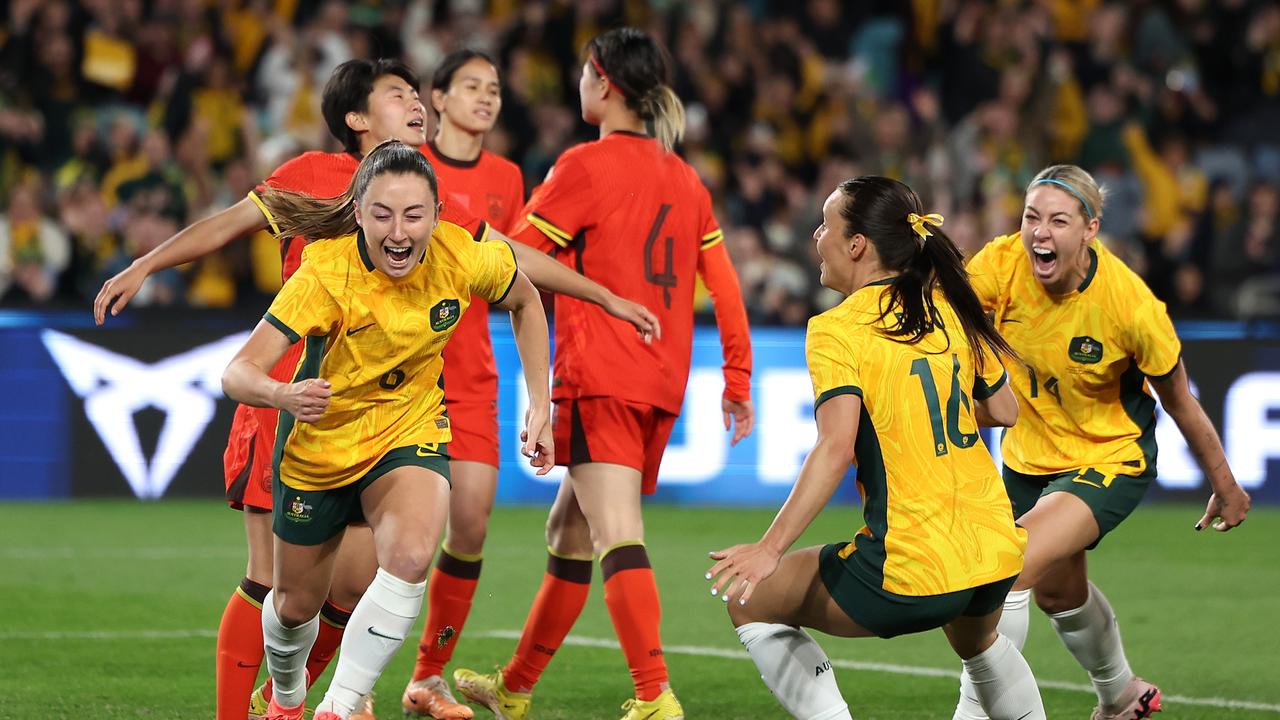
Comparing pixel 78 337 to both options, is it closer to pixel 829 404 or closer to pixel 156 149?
pixel 156 149

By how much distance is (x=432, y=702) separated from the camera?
19.8ft

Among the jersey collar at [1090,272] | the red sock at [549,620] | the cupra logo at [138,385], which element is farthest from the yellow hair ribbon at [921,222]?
the cupra logo at [138,385]

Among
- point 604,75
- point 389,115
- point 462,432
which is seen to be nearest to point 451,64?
point 604,75

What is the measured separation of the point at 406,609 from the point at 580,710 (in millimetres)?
1557

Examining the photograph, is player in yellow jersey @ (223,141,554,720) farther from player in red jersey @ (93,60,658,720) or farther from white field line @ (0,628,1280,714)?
white field line @ (0,628,1280,714)

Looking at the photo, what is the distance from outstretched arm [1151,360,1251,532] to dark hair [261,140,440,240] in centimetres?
247

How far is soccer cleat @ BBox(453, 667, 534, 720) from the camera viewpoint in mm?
6047

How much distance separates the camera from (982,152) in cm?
1563

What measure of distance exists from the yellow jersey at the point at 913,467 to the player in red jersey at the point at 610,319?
4.58 feet

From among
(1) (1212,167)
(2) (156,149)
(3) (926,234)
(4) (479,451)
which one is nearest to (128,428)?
(2) (156,149)

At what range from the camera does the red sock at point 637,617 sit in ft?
18.5

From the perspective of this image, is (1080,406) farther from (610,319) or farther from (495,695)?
(495,695)

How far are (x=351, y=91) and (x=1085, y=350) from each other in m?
2.57

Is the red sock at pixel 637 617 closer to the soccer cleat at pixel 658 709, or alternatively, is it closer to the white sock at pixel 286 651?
the soccer cleat at pixel 658 709
